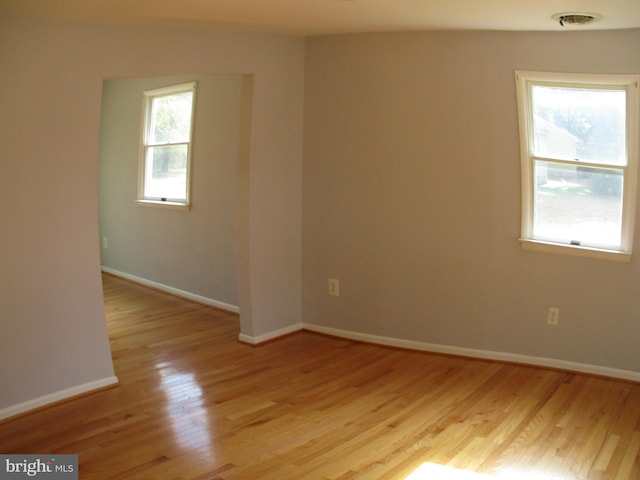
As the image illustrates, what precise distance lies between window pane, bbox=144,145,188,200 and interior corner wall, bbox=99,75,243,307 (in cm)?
18

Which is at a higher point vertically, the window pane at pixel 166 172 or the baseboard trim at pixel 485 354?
the window pane at pixel 166 172

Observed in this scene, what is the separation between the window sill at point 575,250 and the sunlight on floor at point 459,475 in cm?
169

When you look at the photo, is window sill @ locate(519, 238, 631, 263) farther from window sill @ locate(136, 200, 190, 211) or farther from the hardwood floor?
window sill @ locate(136, 200, 190, 211)

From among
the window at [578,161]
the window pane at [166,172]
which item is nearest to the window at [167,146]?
the window pane at [166,172]

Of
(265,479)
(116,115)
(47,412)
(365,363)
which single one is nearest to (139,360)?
(47,412)

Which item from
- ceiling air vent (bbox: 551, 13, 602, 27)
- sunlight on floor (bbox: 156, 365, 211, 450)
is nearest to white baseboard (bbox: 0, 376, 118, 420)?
sunlight on floor (bbox: 156, 365, 211, 450)

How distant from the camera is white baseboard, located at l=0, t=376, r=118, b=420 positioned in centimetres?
335

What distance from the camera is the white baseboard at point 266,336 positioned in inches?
184

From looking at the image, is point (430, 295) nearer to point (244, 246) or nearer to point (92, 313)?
point (244, 246)

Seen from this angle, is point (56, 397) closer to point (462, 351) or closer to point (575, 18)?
point (462, 351)

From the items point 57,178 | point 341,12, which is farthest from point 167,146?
point 341,12

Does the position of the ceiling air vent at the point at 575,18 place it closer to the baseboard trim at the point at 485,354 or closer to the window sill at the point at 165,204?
the baseboard trim at the point at 485,354

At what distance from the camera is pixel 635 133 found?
3771mm

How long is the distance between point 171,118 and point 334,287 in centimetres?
256
